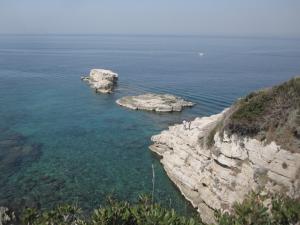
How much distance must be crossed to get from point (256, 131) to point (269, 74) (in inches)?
4339

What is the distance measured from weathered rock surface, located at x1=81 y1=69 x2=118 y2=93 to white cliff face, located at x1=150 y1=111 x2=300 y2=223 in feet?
190

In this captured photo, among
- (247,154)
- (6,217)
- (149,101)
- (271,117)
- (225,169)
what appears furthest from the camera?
(149,101)

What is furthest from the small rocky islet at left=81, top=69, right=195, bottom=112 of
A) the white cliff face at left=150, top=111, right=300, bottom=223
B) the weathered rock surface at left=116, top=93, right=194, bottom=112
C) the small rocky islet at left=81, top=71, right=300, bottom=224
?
the small rocky islet at left=81, top=71, right=300, bottom=224

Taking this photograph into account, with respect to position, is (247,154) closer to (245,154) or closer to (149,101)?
(245,154)

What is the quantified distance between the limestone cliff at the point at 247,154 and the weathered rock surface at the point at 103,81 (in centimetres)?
6215

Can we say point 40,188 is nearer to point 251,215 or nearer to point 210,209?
point 210,209

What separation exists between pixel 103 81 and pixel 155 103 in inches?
1107

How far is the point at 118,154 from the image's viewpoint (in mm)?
58656

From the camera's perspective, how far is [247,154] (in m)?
39.9

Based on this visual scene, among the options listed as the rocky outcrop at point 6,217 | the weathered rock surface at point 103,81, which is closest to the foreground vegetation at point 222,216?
the rocky outcrop at point 6,217

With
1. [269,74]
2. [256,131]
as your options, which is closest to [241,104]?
→ [256,131]

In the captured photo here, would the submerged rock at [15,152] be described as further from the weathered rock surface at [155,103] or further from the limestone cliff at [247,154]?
the weathered rock surface at [155,103]

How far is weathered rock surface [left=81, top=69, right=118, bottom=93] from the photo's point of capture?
107562 mm

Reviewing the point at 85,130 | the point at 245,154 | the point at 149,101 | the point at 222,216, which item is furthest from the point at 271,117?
the point at 149,101
